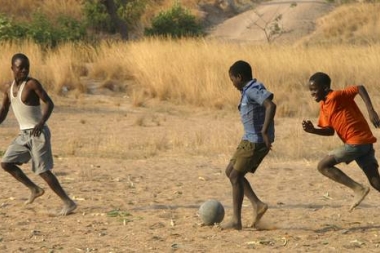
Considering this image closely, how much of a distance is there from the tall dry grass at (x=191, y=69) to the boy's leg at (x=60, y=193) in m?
9.46

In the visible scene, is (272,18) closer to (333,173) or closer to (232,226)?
(333,173)

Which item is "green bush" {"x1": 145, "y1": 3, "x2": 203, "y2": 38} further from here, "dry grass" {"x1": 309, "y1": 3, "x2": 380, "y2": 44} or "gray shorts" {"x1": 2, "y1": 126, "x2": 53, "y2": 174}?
"gray shorts" {"x1": 2, "y1": 126, "x2": 53, "y2": 174}

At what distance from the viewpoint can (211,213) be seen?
24.5ft

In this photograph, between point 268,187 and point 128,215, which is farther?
point 268,187

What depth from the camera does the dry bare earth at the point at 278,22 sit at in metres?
38.5

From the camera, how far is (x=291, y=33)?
38688mm

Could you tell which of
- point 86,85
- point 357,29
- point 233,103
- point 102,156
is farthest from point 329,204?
point 357,29

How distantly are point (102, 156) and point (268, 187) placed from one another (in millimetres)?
2927

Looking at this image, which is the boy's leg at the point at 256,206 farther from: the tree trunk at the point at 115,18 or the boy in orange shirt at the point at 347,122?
the tree trunk at the point at 115,18

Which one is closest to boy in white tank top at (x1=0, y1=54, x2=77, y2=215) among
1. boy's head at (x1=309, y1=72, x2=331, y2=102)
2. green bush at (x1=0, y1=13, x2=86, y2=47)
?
boy's head at (x1=309, y1=72, x2=331, y2=102)

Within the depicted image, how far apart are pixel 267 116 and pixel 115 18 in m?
28.1

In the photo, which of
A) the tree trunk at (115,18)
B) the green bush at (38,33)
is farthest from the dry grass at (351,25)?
the green bush at (38,33)

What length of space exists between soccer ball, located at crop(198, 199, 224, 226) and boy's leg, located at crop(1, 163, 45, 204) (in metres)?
1.58

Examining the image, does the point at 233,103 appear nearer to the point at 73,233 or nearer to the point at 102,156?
the point at 102,156
